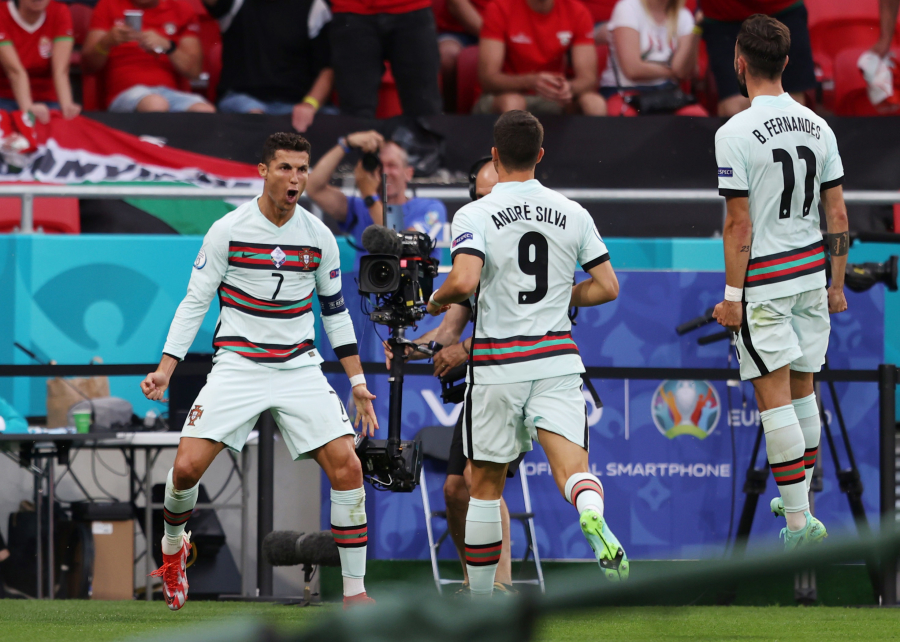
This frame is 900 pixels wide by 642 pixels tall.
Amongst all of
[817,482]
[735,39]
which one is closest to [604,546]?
[817,482]

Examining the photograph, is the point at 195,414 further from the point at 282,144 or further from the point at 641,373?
the point at 641,373

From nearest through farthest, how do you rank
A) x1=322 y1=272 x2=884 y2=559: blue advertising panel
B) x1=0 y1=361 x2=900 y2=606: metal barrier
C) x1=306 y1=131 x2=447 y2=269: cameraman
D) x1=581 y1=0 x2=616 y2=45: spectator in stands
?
1. x1=0 y1=361 x2=900 y2=606: metal barrier
2. x1=322 y1=272 x2=884 y2=559: blue advertising panel
3. x1=306 y1=131 x2=447 y2=269: cameraman
4. x1=581 y1=0 x2=616 y2=45: spectator in stands

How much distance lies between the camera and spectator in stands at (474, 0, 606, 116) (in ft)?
30.0

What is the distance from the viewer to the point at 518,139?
4641mm

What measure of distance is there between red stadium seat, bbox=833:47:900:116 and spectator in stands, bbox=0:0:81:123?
20.7 feet

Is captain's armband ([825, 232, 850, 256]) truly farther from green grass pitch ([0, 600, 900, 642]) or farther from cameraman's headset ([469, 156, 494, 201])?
cameraman's headset ([469, 156, 494, 201])

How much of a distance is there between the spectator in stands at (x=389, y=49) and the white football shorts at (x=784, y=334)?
14.4 feet

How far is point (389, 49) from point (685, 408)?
377 centimetres

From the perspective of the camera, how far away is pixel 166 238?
8.10 m

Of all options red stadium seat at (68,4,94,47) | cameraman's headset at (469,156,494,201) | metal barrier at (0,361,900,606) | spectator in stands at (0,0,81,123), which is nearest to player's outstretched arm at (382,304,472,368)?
cameraman's headset at (469,156,494,201)

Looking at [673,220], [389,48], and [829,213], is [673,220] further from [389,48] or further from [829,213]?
[829,213]

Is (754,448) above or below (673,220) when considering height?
below

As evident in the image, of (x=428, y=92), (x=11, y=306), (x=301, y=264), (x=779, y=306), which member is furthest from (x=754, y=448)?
(x=11, y=306)

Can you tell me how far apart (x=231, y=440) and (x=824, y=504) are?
4009 millimetres
